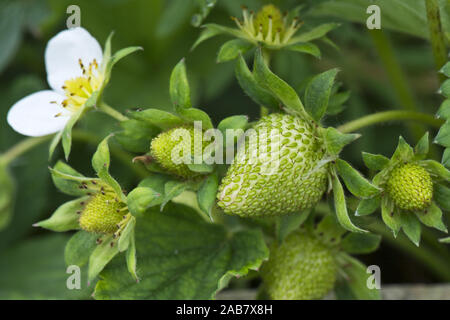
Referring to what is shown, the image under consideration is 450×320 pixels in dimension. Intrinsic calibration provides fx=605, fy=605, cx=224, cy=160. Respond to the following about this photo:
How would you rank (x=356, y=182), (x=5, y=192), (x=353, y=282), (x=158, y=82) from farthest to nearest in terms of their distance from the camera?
(x=158, y=82), (x=5, y=192), (x=353, y=282), (x=356, y=182)

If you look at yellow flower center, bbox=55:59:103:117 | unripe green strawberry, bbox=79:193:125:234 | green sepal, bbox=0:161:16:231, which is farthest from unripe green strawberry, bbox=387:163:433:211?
green sepal, bbox=0:161:16:231

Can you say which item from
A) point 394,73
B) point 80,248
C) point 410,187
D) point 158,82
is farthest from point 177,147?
point 158,82

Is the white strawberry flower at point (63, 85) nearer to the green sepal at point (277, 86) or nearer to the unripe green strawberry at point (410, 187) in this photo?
the green sepal at point (277, 86)

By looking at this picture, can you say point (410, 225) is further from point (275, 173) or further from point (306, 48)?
point (306, 48)

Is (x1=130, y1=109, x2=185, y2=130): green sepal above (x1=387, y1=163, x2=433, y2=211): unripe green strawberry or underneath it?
above

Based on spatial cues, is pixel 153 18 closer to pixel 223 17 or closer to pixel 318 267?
pixel 223 17

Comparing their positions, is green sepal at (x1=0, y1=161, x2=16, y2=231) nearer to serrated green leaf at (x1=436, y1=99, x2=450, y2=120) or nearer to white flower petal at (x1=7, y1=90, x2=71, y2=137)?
white flower petal at (x1=7, y1=90, x2=71, y2=137)
